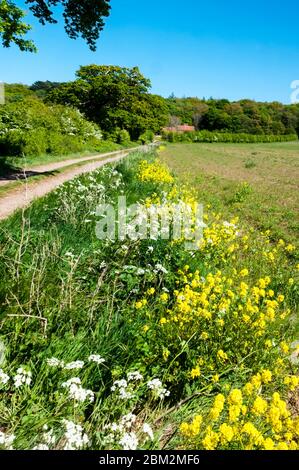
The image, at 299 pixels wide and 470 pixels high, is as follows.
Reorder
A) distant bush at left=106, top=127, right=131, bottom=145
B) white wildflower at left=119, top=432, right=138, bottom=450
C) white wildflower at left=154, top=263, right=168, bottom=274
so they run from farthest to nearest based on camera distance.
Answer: distant bush at left=106, top=127, right=131, bottom=145
white wildflower at left=154, top=263, right=168, bottom=274
white wildflower at left=119, top=432, right=138, bottom=450

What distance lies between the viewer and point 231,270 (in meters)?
5.49

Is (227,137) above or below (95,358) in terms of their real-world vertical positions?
above

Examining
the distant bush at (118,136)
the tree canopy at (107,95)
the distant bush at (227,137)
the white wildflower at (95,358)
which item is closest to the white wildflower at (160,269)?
the white wildflower at (95,358)

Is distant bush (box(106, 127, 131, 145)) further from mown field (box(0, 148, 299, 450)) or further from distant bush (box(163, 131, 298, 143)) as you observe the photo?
distant bush (box(163, 131, 298, 143))

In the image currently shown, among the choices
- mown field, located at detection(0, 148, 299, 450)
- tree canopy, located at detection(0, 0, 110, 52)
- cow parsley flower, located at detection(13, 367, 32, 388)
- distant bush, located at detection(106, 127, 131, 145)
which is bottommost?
mown field, located at detection(0, 148, 299, 450)

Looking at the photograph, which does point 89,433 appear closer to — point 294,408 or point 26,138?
point 294,408

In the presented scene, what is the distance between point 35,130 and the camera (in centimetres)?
2205

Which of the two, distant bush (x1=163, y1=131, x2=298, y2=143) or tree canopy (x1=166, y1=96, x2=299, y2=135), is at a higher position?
tree canopy (x1=166, y1=96, x2=299, y2=135)

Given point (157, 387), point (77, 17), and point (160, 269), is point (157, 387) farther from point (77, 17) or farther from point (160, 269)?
point (77, 17)

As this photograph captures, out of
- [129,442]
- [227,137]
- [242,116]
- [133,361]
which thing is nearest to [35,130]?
[133,361]

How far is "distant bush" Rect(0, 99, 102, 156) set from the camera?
18766 mm

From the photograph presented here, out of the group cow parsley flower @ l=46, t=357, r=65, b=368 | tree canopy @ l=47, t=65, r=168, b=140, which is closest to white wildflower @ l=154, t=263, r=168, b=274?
cow parsley flower @ l=46, t=357, r=65, b=368

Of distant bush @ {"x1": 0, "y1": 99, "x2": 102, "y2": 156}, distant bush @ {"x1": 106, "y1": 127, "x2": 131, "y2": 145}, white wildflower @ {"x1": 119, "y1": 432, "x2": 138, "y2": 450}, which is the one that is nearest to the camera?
white wildflower @ {"x1": 119, "y1": 432, "x2": 138, "y2": 450}

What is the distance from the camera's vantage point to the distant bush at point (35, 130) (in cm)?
1877
